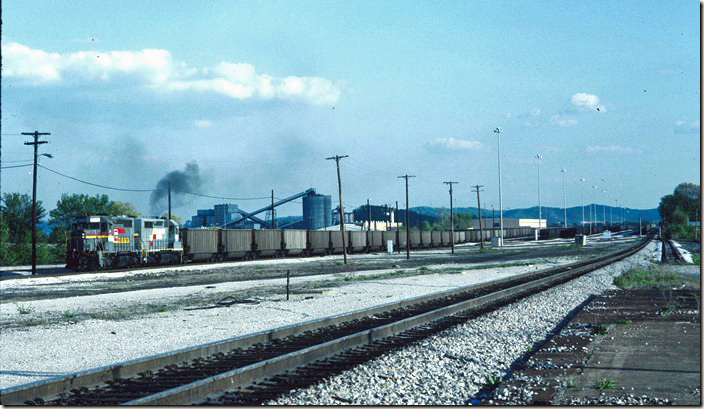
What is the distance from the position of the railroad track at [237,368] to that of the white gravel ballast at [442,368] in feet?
1.47

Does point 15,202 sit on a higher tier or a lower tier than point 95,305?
higher

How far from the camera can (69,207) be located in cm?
8831

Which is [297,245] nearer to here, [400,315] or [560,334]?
[400,315]

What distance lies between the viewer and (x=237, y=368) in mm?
9344

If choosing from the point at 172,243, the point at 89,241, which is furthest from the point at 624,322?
the point at 172,243

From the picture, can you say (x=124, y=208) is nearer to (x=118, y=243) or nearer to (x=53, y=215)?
(x=53, y=215)

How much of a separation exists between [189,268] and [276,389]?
118 feet

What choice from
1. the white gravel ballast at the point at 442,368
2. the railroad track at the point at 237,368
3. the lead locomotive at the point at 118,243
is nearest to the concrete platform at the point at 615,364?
the white gravel ballast at the point at 442,368

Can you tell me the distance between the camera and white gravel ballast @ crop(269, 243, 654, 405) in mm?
7918

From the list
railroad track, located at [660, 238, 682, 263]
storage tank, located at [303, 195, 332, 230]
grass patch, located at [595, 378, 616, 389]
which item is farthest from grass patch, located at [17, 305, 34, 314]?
storage tank, located at [303, 195, 332, 230]

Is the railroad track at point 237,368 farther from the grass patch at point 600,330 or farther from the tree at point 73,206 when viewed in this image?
the tree at point 73,206

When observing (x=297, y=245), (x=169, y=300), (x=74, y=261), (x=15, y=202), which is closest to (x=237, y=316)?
(x=169, y=300)

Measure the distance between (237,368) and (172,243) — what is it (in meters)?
37.9

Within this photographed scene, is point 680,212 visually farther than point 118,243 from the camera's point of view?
Yes
